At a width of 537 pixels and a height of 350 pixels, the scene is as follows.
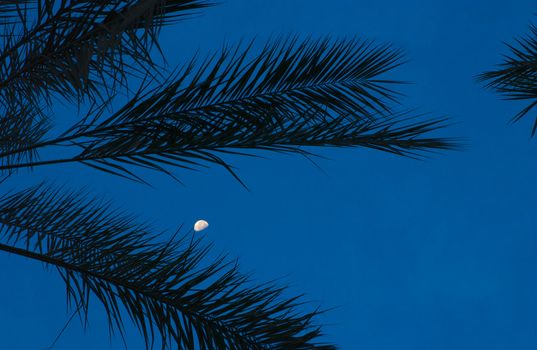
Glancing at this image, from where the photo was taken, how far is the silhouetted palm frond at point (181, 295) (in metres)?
3.39

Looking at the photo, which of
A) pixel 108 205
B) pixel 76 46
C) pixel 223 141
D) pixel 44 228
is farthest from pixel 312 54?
pixel 44 228

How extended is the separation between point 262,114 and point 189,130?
467 millimetres

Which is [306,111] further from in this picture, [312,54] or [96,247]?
[96,247]

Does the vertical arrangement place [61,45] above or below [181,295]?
above

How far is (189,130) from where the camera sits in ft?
12.4

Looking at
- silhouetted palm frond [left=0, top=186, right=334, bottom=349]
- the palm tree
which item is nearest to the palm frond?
the palm tree

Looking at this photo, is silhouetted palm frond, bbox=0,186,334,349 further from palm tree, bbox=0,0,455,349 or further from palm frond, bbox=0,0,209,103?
palm frond, bbox=0,0,209,103

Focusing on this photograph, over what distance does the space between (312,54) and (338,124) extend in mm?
504

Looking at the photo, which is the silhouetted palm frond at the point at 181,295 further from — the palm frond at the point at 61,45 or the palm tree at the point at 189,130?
the palm frond at the point at 61,45

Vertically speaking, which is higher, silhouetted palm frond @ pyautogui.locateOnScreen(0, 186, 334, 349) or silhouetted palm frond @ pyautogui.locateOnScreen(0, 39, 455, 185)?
silhouetted palm frond @ pyautogui.locateOnScreen(0, 39, 455, 185)

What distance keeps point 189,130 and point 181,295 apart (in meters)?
0.94

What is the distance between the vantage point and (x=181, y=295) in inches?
140

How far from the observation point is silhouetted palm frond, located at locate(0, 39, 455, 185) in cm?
364

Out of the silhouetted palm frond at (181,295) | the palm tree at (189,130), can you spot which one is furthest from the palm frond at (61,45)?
the silhouetted palm frond at (181,295)
